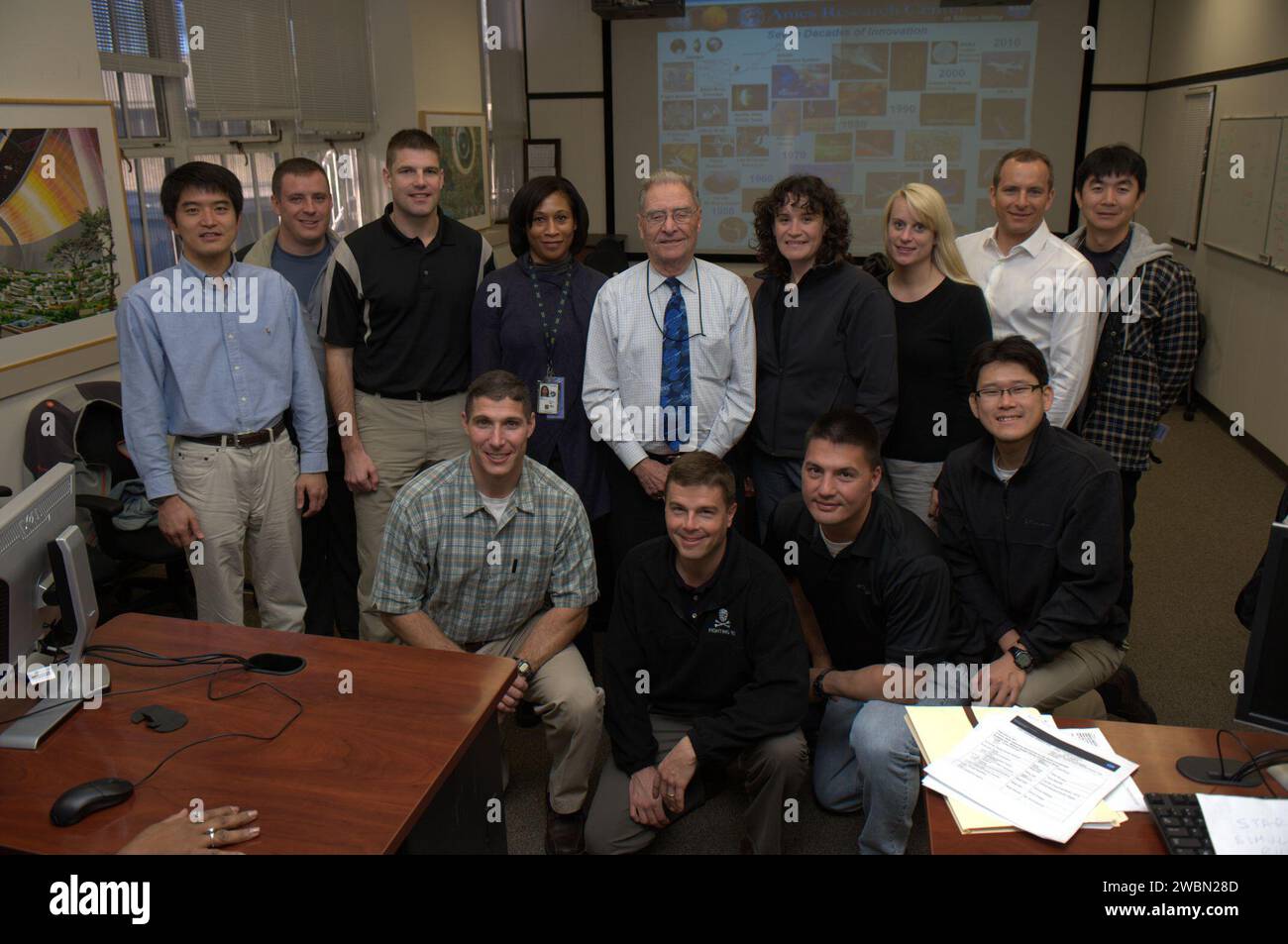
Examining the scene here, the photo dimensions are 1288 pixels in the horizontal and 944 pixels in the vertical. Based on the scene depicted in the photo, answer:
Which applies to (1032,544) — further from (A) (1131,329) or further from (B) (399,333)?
(B) (399,333)

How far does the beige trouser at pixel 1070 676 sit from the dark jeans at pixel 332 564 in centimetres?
232

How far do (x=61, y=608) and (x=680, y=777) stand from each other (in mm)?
1381

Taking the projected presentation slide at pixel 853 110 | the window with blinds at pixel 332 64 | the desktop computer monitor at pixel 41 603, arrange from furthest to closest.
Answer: the projected presentation slide at pixel 853 110 < the window with blinds at pixel 332 64 < the desktop computer monitor at pixel 41 603

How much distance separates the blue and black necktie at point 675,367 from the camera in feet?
9.86

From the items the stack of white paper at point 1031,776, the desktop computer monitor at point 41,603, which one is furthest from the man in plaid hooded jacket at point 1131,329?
the desktop computer monitor at point 41,603

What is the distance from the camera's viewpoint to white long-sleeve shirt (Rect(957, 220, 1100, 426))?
2941 millimetres

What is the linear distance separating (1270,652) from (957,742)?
0.53 meters

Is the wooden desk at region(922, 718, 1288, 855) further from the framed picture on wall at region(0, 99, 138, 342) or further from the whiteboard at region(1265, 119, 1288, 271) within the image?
the whiteboard at region(1265, 119, 1288, 271)

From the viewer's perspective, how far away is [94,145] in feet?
12.2

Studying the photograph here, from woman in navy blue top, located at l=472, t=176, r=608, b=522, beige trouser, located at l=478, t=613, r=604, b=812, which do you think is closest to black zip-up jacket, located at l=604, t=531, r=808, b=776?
beige trouser, located at l=478, t=613, r=604, b=812

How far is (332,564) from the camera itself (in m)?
3.60

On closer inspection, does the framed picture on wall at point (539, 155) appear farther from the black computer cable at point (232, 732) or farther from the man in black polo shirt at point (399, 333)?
the black computer cable at point (232, 732)

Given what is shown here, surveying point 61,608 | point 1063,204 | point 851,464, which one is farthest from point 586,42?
point 61,608

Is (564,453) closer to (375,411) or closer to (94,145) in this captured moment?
(375,411)
